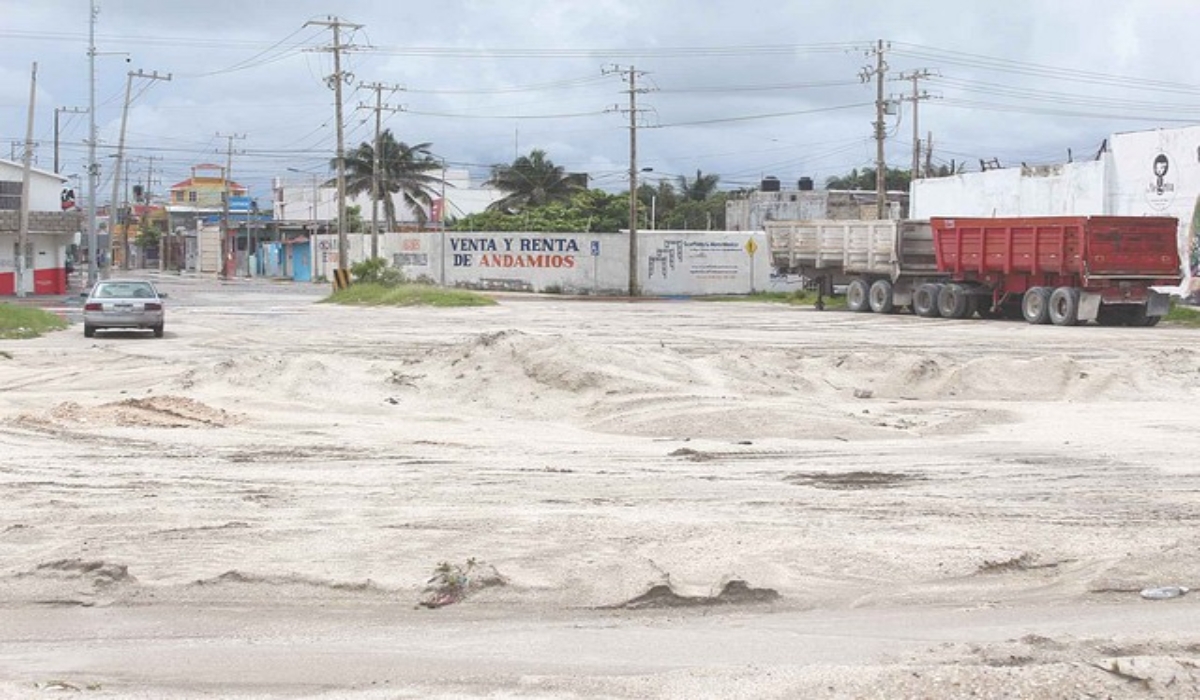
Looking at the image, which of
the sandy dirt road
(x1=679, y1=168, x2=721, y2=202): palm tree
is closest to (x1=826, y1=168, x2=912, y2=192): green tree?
(x1=679, y1=168, x2=721, y2=202): palm tree

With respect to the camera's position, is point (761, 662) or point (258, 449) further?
point (258, 449)

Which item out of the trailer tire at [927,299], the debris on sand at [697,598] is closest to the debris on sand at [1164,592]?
the debris on sand at [697,598]

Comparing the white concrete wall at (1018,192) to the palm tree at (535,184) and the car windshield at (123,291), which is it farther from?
the palm tree at (535,184)

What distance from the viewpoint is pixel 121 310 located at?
3241 cm

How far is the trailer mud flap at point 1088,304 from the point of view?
36.2 meters

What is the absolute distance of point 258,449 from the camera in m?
13.7

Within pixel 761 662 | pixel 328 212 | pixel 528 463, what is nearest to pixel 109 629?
pixel 761 662

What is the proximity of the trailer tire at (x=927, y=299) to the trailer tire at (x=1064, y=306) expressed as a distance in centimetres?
495

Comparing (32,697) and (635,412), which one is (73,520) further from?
(635,412)

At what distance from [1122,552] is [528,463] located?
559cm

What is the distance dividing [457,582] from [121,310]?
2647cm

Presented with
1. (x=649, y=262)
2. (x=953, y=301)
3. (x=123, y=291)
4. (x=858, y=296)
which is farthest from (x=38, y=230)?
(x=953, y=301)

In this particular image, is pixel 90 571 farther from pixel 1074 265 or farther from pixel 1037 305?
pixel 1037 305

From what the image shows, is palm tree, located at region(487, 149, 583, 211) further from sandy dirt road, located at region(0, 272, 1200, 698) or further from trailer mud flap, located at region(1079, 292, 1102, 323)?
sandy dirt road, located at region(0, 272, 1200, 698)
